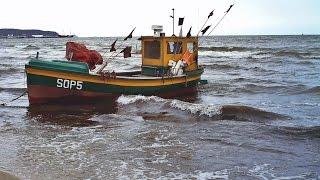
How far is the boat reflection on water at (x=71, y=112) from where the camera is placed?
11.2m

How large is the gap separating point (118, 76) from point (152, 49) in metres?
2.10

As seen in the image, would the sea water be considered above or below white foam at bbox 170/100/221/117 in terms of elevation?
below

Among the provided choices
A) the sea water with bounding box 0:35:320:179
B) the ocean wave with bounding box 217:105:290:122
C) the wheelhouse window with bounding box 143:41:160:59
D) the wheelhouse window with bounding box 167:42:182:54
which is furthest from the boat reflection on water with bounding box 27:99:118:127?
the ocean wave with bounding box 217:105:290:122

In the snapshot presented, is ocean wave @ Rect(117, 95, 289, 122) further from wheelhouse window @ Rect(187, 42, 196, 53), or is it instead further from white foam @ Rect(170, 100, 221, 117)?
wheelhouse window @ Rect(187, 42, 196, 53)

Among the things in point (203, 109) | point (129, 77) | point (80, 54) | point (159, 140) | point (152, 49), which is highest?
point (152, 49)

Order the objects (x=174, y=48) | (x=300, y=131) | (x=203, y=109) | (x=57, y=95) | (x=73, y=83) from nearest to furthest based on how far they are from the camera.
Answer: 1. (x=300, y=131)
2. (x=203, y=109)
3. (x=73, y=83)
4. (x=57, y=95)
5. (x=174, y=48)

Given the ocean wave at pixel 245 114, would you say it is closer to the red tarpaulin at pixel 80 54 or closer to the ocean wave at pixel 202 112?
the ocean wave at pixel 202 112

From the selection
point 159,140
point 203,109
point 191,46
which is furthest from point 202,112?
point 191,46

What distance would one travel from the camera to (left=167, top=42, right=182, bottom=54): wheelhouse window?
49.9 ft

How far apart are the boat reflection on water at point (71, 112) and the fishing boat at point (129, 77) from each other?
230mm

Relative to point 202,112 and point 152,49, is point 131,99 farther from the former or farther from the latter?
point 202,112

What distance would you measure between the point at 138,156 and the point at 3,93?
37.8 ft

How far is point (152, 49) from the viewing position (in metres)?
15.4

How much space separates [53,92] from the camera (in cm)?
1308
